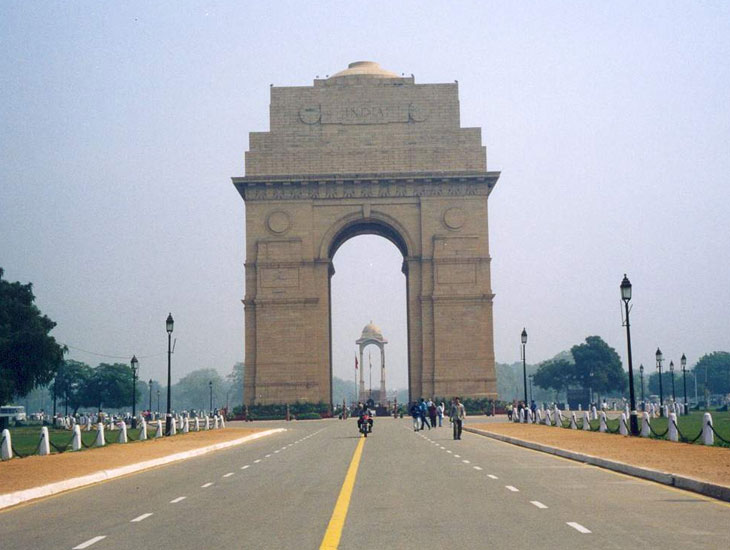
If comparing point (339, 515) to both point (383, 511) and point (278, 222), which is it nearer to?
point (383, 511)

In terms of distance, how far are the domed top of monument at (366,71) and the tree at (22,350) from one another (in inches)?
1220

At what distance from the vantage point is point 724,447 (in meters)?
28.5

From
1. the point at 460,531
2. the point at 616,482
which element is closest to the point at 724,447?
the point at 616,482

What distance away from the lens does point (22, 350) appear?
223 ft

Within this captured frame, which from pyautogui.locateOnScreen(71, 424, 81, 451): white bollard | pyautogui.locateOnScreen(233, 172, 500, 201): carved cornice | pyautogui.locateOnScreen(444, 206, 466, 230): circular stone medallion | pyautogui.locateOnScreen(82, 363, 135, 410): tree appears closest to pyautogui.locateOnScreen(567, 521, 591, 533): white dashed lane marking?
pyautogui.locateOnScreen(71, 424, 81, 451): white bollard

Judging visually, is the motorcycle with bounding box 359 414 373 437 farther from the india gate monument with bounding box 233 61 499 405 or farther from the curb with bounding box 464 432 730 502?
the india gate monument with bounding box 233 61 499 405

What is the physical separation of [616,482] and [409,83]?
213 feet

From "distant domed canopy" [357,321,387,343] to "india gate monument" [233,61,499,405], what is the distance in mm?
73522

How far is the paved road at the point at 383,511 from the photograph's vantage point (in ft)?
40.4

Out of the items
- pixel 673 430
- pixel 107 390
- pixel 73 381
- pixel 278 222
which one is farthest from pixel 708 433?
pixel 73 381

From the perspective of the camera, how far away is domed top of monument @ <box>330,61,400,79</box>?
271ft

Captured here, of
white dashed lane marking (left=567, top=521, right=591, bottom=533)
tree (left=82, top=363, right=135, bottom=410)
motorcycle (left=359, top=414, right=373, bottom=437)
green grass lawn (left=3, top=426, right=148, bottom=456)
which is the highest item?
tree (left=82, top=363, right=135, bottom=410)

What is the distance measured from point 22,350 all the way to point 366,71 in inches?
1392

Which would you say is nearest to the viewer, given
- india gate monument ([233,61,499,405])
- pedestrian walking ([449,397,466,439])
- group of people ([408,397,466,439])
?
pedestrian walking ([449,397,466,439])
